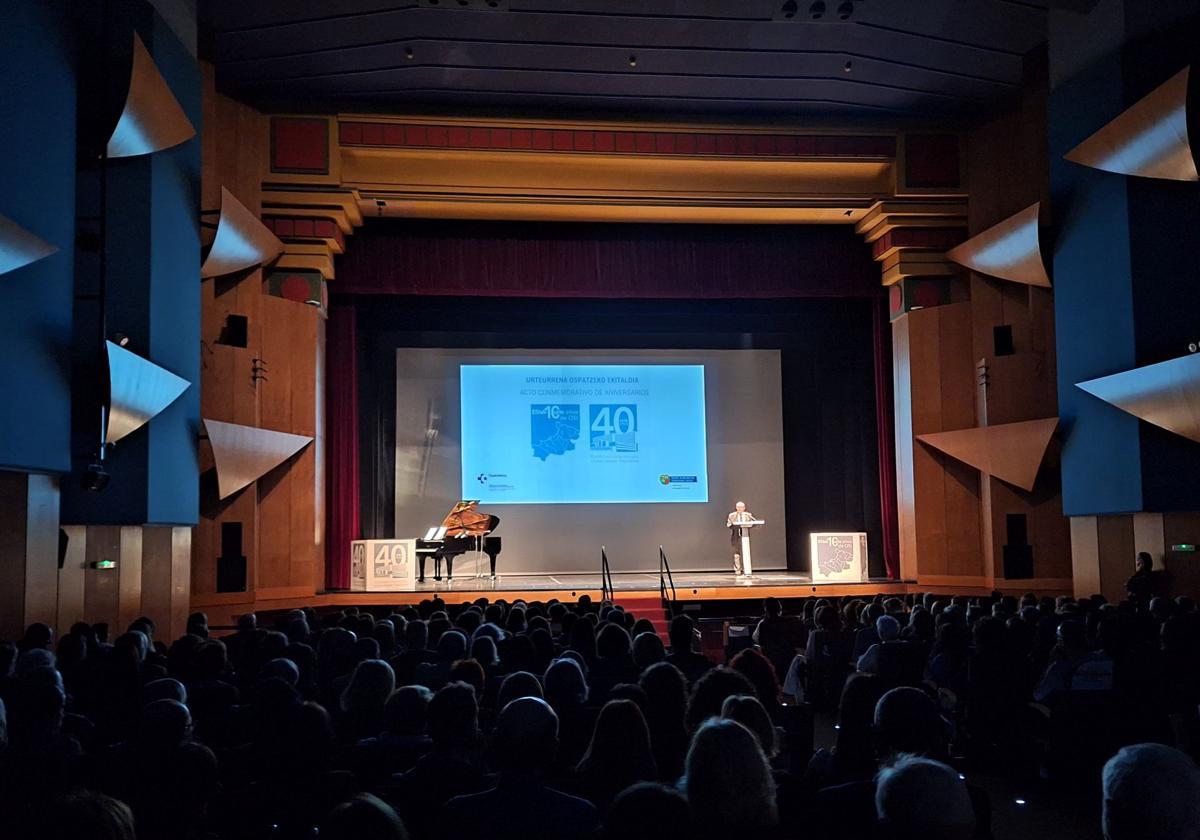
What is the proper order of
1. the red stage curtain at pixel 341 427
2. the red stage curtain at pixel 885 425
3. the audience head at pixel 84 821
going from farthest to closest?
the red stage curtain at pixel 885 425, the red stage curtain at pixel 341 427, the audience head at pixel 84 821

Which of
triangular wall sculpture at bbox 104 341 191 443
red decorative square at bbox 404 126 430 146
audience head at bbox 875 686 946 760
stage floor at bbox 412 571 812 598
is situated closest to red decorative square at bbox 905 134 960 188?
stage floor at bbox 412 571 812 598

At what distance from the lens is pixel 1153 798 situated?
6.50 feet

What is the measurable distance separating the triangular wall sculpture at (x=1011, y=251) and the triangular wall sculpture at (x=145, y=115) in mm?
9127

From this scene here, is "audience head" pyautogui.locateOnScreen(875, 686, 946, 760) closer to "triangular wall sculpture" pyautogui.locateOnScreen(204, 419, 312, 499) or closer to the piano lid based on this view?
"triangular wall sculpture" pyautogui.locateOnScreen(204, 419, 312, 499)

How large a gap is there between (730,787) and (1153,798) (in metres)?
0.83

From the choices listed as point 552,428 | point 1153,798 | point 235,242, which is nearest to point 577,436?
point 552,428

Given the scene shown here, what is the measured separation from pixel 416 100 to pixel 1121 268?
8820 mm

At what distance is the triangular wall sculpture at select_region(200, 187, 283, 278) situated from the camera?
453 inches

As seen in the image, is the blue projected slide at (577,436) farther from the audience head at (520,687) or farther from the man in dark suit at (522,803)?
the man in dark suit at (522,803)

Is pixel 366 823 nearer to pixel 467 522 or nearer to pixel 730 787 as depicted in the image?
pixel 730 787

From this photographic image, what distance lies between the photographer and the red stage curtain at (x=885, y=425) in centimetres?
1590

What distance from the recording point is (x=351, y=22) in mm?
11961

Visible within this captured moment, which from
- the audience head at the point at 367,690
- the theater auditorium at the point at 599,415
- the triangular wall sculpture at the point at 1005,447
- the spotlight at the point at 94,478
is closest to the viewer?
the theater auditorium at the point at 599,415

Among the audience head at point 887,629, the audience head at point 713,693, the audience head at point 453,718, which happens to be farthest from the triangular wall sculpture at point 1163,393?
the audience head at point 453,718
